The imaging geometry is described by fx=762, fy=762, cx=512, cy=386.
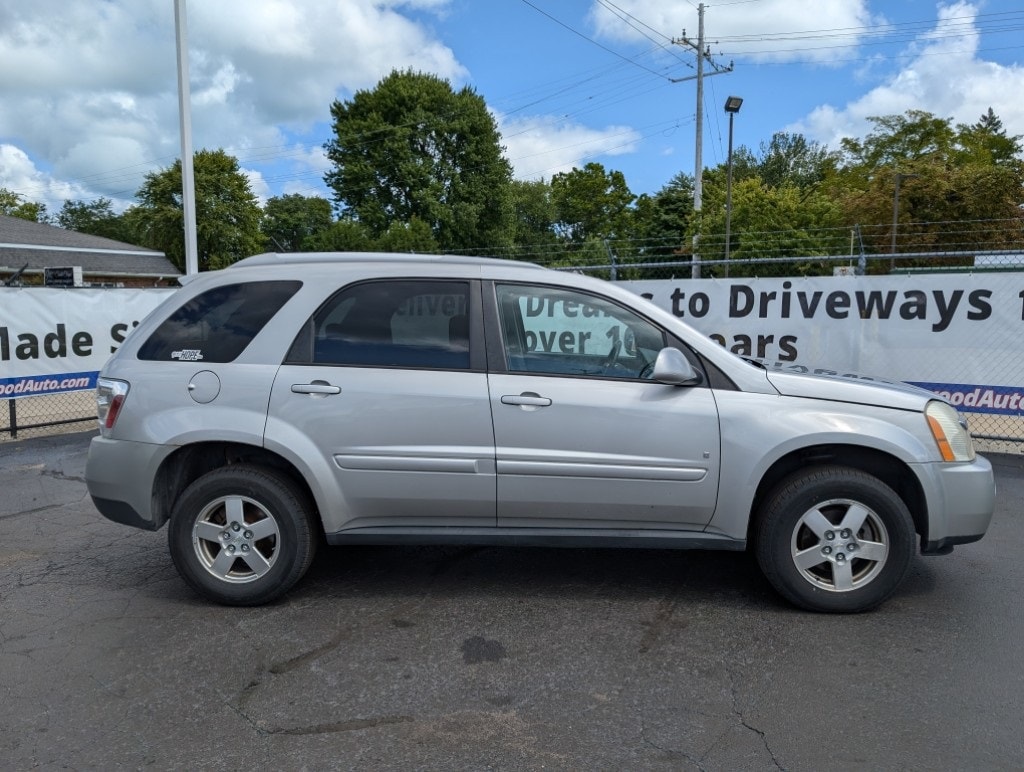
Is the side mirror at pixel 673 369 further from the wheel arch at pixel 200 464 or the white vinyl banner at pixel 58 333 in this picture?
the white vinyl banner at pixel 58 333

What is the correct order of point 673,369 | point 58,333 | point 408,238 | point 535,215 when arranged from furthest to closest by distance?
1. point 535,215
2. point 408,238
3. point 58,333
4. point 673,369

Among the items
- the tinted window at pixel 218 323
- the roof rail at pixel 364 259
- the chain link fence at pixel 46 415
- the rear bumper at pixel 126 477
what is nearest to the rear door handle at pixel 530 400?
the roof rail at pixel 364 259

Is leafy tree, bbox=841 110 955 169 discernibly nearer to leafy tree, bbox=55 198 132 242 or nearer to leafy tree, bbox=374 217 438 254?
leafy tree, bbox=374 217 438 254

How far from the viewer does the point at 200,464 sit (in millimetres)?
4309

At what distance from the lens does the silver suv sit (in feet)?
12.7

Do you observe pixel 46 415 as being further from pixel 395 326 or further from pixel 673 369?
pixel 673 369

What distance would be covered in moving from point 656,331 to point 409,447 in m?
1.44

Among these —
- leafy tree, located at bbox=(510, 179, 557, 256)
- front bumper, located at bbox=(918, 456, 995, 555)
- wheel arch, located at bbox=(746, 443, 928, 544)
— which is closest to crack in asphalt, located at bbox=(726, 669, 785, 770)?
wheel arch, located at bbox=(746, 443, 928, 544)

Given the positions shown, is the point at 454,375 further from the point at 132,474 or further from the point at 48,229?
the point at 48,229

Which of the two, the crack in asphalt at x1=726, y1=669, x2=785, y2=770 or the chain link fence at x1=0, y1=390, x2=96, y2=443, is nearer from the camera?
the crack in asphalt at x1=726, y1=669, x2=785, y2=770

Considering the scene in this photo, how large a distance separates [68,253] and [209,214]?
1612 centimetres

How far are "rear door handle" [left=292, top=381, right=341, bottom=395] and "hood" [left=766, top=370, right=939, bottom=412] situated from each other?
226 cm

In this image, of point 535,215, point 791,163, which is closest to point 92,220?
point 535,215

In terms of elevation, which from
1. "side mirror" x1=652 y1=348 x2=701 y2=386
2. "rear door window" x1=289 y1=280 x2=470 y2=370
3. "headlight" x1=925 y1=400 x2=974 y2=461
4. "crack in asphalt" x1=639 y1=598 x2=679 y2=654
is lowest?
"crack in asphalt" x1=639 y1=598 x2=679 y2=654
